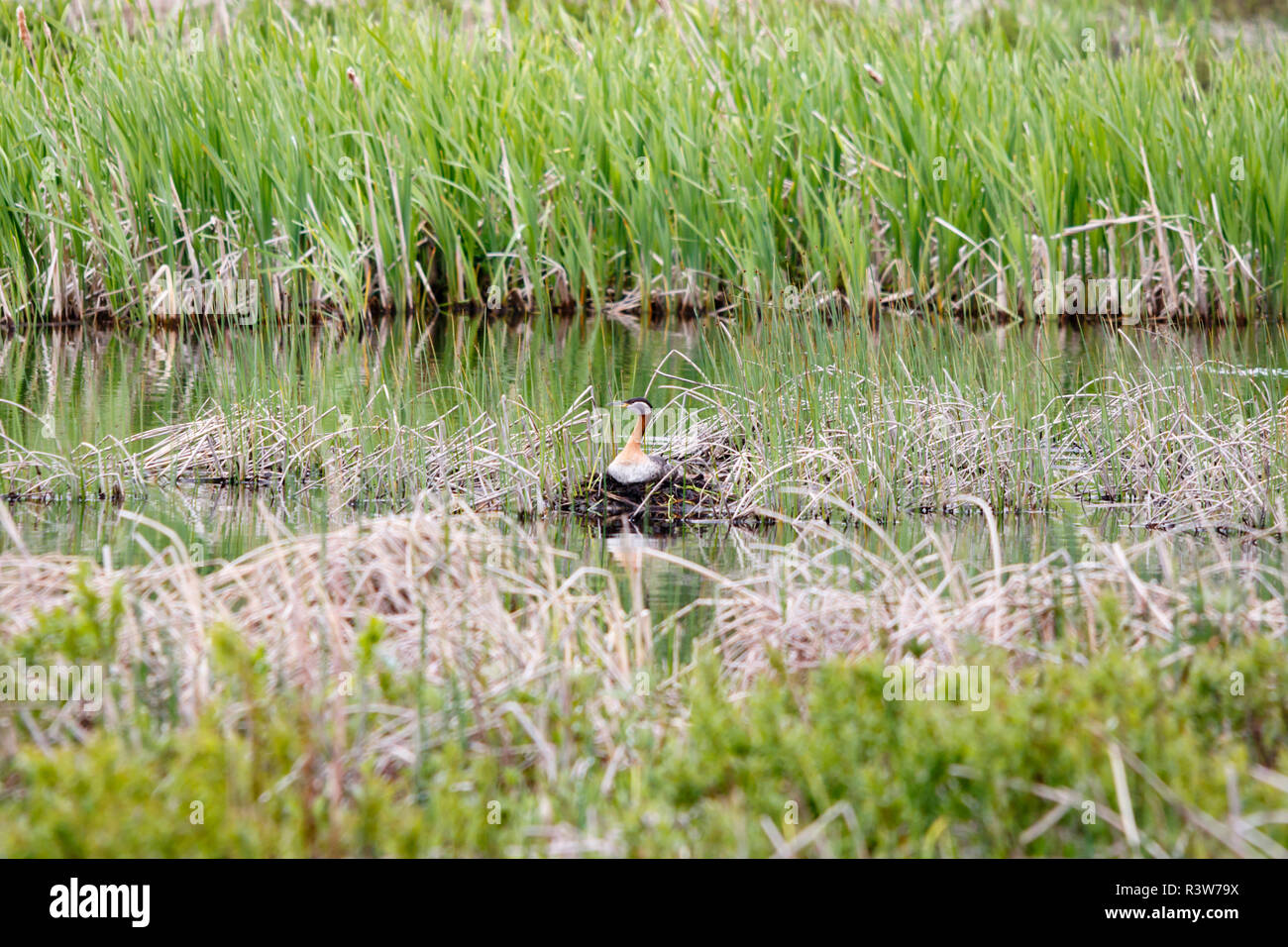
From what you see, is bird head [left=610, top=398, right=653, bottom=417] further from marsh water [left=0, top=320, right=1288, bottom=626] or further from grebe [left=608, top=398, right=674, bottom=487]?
marsh water [left=0, top=320, right=1288, bottom=626]

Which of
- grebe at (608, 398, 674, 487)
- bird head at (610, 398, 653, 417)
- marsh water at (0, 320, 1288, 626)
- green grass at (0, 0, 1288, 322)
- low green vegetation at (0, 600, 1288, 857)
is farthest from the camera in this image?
green grass at (0, 0, 1288, 322)

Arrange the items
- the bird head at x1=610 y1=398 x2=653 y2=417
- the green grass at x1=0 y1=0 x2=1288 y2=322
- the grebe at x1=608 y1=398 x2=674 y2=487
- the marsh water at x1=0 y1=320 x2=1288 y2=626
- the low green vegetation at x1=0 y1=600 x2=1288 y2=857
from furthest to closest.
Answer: the green grass at x1=0 y1=0 x2=1288 y2=322
the bird head at x1=610 y1=398 x2=653 y2=417
the grebe at x1=608 y1=398 x2=674 y2=487
the marsh water at x1=0 y1=320 x2=1288 y2=626
the low green vegetation at x1=0 y1=600 x2=1288 y2=857

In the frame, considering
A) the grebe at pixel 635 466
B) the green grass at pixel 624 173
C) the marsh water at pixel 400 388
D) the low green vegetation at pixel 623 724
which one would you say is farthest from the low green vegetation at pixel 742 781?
the green grass at pixel 624 173

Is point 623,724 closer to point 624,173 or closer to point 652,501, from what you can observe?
point 652,501

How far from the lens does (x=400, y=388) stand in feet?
23.5

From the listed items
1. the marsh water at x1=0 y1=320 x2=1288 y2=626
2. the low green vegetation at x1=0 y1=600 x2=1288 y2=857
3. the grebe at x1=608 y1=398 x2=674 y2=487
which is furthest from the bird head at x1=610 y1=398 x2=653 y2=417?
the low green vegetation at x1=0 y1=600 x2=1288 y2=857

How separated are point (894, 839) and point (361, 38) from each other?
11512mm

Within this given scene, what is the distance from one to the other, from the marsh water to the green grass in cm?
59

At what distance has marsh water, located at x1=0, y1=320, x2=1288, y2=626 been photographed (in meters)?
5.74

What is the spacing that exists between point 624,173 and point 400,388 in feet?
15.5

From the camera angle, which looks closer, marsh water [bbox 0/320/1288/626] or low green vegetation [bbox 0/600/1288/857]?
low green vegetation [bbox 0/600/1288/857]

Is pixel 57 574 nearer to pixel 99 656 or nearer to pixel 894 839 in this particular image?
pixel 99 656

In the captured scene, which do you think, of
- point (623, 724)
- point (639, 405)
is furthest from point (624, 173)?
point (623, 724)

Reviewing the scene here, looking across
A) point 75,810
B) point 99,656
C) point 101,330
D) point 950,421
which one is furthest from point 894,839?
point 101,330
